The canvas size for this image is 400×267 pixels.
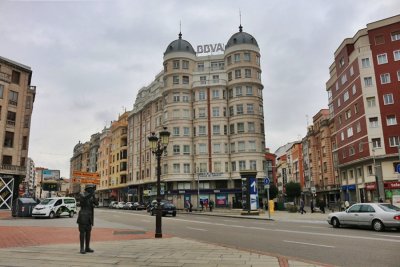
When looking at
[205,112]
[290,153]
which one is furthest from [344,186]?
[290,153]

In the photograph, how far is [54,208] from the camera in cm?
2994

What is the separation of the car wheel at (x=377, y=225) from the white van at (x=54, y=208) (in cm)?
2374

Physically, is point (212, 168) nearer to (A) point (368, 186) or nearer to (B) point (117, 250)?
(A) point (368, 186)

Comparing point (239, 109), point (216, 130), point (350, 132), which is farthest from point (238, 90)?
point (350, 132)

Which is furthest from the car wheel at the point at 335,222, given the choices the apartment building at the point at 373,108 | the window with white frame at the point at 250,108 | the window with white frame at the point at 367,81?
the window with white frame at the point at 250,108

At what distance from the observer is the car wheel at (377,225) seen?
18375 mm

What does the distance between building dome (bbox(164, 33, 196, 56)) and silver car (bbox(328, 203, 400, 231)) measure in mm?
47442

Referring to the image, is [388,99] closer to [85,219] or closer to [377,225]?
[377,225]

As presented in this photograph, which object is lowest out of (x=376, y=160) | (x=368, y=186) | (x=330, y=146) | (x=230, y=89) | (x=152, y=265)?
(x=152, y=265)

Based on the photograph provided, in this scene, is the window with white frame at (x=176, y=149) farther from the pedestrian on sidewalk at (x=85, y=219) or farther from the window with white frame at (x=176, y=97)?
the pedestrian on sidewalk at (x=85, y=219)

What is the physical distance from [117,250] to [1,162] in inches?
1583

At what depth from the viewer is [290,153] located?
118m

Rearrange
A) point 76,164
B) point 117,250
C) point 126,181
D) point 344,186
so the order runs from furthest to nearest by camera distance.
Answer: point 76,164 < point 126,181 < point 344,186 < point 117,250

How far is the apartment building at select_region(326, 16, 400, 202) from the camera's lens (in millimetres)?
44688
